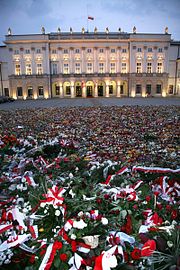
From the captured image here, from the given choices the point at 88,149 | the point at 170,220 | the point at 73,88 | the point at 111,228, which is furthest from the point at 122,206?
the point at 73,88

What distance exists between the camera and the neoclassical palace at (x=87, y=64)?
172 feet

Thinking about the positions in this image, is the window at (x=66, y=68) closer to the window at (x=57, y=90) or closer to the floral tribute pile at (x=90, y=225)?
the window at (x=57, y=90)

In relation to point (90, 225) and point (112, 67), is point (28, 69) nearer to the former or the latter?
point (112, 67)

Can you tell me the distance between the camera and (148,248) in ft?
6.58

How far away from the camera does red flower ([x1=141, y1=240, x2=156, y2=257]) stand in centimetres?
197

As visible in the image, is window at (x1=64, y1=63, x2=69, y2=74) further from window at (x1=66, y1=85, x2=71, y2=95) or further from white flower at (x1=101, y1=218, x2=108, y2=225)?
white flower at (x1=101, y1=218, x2=108, y2=225)

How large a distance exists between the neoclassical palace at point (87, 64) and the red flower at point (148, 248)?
178 ft

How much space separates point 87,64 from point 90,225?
56475 millimetres

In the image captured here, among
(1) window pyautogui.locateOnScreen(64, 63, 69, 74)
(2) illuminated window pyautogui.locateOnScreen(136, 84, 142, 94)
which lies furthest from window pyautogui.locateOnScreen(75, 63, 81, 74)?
(2) illuminated window pyautogui.locateOnScreen(136, 84, 142, 94)

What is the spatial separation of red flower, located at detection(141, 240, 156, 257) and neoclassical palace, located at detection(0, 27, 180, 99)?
54.1 metres

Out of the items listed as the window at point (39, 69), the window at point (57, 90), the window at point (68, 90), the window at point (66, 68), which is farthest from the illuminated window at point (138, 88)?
the window at point (39, 69)

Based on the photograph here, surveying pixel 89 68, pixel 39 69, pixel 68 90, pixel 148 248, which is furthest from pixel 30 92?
pixel 148 248

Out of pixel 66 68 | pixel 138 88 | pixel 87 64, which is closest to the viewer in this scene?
pixel 138 88

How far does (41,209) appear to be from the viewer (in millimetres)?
2707
